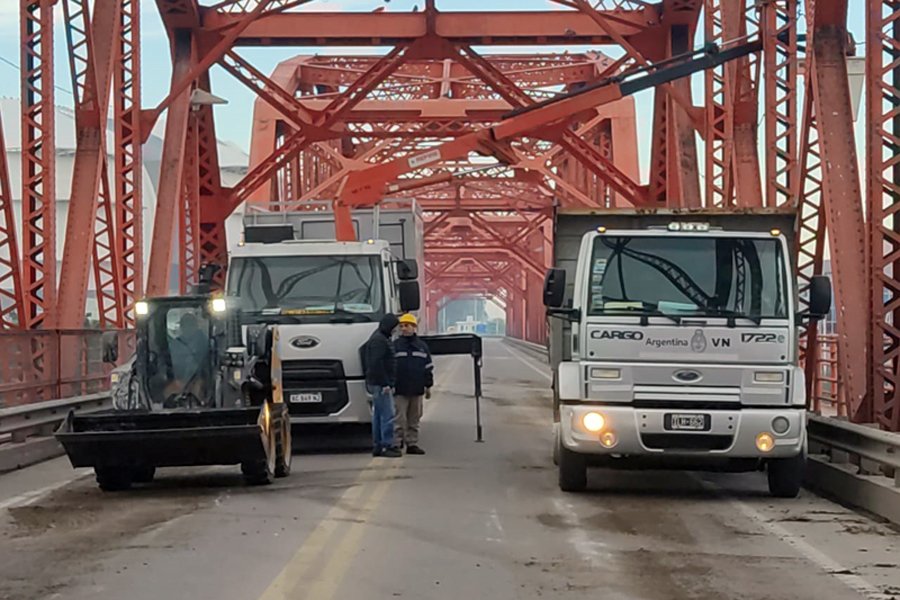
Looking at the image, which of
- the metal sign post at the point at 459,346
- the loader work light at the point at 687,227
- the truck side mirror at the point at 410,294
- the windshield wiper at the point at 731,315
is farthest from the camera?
the metal sign post at the point at 459,346

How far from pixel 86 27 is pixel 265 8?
6.02 meters

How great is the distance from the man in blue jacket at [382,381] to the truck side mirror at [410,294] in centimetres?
118

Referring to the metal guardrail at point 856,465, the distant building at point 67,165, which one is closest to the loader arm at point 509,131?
the metal guardrail at point 856,465

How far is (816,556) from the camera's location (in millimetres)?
9398

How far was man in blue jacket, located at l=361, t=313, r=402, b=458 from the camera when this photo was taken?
15.7 meters

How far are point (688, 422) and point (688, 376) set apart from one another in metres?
0.41

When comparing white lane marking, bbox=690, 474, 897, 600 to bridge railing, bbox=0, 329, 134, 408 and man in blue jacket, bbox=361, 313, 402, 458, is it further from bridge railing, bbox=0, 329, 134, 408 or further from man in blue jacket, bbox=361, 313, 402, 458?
bridge railing, bbox=0, 329, 134, 408

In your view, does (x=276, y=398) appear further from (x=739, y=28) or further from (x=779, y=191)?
(x=739, y=28)

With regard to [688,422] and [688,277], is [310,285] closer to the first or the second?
[688,277]

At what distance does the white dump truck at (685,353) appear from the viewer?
467 inches

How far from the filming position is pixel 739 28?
21.1 meters

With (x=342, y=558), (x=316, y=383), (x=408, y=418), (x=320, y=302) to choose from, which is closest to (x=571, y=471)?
(x=342, y=558)

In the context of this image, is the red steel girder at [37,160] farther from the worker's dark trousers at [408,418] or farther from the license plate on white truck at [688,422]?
the license plate on white truck at [688,422]

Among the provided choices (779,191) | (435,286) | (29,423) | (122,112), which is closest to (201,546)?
(29,423)
